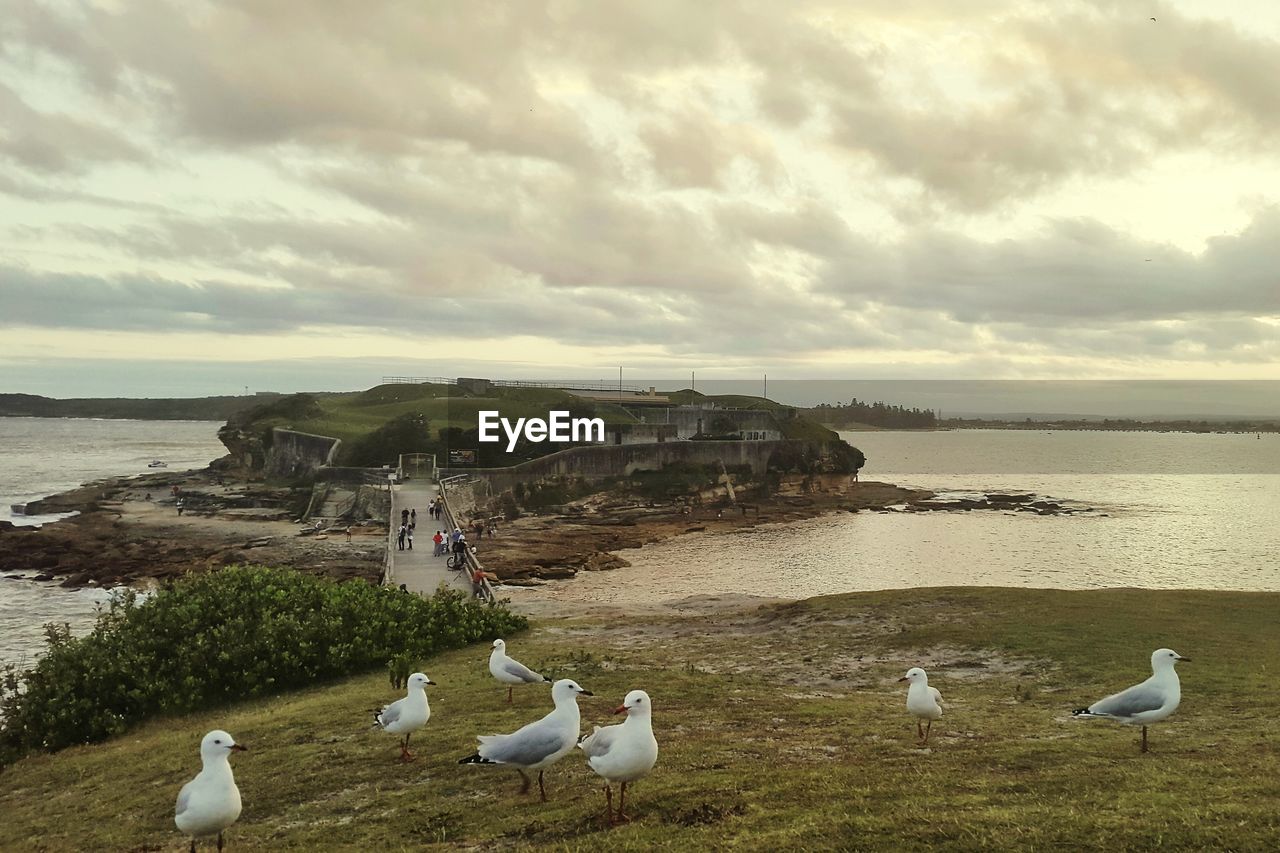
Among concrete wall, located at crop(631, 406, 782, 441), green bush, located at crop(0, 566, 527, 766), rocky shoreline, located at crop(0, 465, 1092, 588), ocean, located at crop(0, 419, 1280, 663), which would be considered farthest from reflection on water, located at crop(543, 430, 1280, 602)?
concrete wall, located at crop(631, 406, 782, 441)

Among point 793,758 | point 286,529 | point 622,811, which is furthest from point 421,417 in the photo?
point 622,811

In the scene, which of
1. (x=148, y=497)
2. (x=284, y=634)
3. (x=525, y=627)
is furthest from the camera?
(x=148, y=497)

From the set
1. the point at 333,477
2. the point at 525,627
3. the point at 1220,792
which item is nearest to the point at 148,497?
the point at 333,477

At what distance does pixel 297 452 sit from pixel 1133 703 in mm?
82514

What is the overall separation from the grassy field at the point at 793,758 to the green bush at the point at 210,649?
2.96 feet

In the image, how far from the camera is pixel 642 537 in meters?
63.2

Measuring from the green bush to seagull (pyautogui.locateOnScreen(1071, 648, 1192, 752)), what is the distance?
1492 centimetres

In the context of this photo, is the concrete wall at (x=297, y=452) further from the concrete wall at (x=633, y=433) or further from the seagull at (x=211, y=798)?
the seagull at (x=211, y=798)

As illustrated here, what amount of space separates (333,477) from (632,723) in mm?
60034

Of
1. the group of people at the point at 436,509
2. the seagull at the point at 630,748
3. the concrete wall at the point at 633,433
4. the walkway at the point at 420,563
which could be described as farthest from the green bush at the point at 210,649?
the concrete wall at the point at 633,433

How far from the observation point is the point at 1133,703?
31.4 feet

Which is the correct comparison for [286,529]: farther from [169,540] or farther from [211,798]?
[211,798]

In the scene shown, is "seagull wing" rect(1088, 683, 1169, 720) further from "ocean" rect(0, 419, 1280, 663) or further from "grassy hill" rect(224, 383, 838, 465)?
"grassy hill" rect(224, 383, 838, 465)

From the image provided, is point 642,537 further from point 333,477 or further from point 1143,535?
point 1143,535
